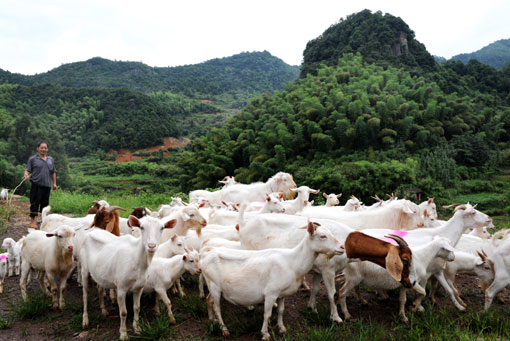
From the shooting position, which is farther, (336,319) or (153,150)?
(153,150)

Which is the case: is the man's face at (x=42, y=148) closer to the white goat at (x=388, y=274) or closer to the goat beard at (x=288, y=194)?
the goat beard at (x=288, y=194)

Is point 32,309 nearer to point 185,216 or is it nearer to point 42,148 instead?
point 185,216

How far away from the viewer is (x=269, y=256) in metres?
4.62

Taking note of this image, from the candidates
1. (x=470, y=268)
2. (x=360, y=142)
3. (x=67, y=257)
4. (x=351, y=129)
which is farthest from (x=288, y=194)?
(x=360, y=142)

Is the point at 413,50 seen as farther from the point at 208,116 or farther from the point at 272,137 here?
the point at 208,116

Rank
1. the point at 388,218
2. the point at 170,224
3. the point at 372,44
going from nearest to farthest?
the point at 170,224
the point at 388,218
the point at 372,44

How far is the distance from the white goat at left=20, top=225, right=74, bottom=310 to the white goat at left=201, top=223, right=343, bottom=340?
216 cm

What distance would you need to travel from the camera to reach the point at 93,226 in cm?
576

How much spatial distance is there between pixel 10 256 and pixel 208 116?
7100 centimetres

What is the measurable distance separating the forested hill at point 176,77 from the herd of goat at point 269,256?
89.3 m

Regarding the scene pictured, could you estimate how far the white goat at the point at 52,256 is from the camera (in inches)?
210

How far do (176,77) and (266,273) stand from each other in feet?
350

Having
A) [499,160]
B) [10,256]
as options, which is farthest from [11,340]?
[499,160]

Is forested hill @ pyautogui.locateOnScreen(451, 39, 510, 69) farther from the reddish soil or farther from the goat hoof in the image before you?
the goat hoof
